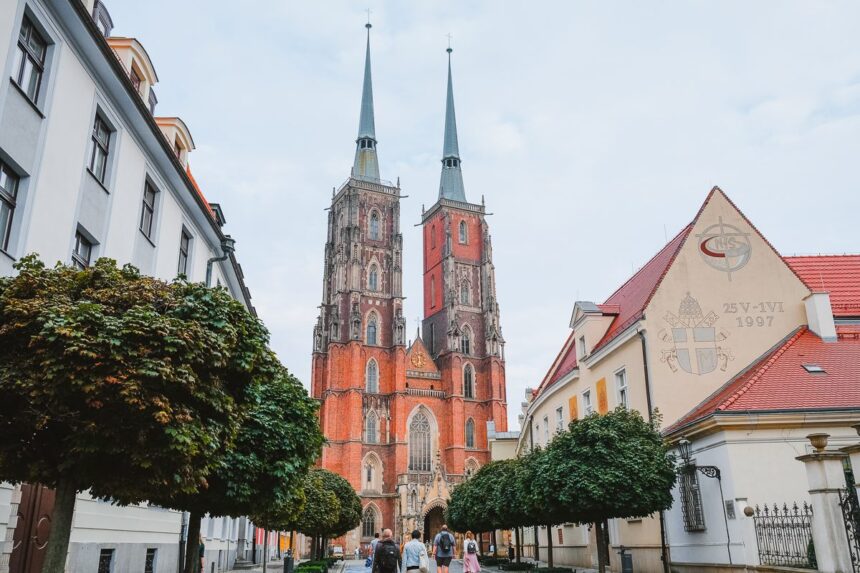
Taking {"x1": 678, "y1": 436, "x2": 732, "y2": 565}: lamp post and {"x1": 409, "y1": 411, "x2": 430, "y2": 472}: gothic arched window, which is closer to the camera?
{"x1": 678, "y1": 436, "x2": 732, "y2": 565}: lamp post

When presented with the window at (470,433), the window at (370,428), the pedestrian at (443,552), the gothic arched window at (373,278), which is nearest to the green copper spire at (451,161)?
the gothic arched window at (373,278)

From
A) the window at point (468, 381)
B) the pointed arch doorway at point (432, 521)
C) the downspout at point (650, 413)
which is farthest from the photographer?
the window at point (468, 381)

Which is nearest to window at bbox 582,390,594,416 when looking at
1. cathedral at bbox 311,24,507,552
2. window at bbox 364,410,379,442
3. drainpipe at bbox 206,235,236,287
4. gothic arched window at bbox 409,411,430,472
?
drainpipe at bbox 206,235,236,287

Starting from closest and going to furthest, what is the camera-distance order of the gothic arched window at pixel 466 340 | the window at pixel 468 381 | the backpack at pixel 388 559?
the backpack at pixel 388 559 < the window at pixel 468 381 < the gothic arched window at pixel 466 340

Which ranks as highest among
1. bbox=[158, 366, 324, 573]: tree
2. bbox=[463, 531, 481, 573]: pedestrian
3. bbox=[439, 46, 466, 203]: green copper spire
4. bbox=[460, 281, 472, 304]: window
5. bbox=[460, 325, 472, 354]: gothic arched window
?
bbox=[439, 46, 466, 203]: green copper spire

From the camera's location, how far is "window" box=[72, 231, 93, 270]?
51.2 ft

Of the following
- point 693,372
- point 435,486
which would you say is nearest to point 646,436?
point 693,372

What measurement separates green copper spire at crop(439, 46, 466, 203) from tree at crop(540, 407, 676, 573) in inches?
2833

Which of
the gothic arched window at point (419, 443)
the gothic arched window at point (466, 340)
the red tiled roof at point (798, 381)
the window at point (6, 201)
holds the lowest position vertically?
the red tiled roof at point (798, 381)

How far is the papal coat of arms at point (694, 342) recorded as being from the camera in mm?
22391

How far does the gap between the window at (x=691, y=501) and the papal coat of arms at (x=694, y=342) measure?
12.0 feet

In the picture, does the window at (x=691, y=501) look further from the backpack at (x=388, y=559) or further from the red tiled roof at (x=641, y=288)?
the backpack at (x=388, y=559)

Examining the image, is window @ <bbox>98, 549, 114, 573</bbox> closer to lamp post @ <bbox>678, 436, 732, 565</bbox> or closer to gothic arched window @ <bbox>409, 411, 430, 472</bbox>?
lamp post @ <bbox>678, 436, 732, 565</bbox>

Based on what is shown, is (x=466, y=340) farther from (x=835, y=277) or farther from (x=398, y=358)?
(x=835, y=277)
